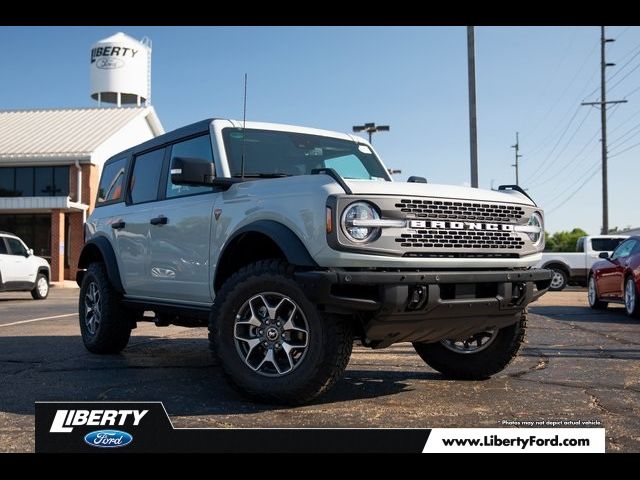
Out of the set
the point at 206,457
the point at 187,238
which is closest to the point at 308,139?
the point at 187,238

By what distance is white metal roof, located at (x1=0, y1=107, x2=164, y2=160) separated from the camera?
29.5 meters

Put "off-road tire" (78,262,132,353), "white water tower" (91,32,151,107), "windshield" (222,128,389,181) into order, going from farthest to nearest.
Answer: "white water tower" (91,32,151,107) → "off-road tire" (78,262,132,353) → "windshield" (222,128,389,181)

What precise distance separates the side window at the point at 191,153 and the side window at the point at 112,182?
1.15 m

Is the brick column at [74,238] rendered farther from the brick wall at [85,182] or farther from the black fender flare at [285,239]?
the black fender flare at [285,239]

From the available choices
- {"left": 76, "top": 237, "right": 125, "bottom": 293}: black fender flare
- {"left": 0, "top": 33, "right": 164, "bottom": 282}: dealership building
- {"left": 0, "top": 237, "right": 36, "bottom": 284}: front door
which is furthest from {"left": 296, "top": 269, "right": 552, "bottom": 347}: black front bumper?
{"left": 0, "top": 33, "right": 164, "bottom": 282}: dealership building

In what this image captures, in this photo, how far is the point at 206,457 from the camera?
9.92 ft

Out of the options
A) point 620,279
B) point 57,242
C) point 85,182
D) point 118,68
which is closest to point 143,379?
point 620,279

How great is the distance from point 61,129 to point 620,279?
28070 millimetres

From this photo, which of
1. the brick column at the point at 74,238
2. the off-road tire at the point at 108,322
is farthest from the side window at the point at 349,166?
the brick column at the point at 74,238

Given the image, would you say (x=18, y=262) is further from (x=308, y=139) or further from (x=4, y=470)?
(x=4, y=470)

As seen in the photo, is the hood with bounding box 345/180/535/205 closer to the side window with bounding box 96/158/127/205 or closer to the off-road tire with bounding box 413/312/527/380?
the off-road tire with bounding box 413/312/527/380

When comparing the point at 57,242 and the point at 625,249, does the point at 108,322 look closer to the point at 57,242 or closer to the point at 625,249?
the point at 625,249
